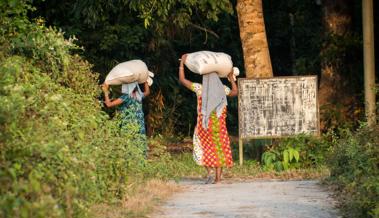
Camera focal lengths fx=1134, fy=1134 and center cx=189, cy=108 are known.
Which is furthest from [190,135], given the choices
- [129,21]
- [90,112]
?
[90,112]

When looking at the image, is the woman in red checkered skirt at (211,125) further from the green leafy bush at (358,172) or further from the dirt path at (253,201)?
the green leafy bush at (358,172)

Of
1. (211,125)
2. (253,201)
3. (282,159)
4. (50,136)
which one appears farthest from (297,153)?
(50,136)

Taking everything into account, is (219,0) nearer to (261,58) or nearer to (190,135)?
(261,58)

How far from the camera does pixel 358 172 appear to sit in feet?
36.5

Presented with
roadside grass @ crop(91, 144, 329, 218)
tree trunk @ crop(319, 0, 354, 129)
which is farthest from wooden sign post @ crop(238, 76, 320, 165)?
tree trunk @ crop(319, 0, 354, 129)

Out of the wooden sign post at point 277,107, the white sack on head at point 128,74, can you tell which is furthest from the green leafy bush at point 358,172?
the wooden sign post at point 277,107

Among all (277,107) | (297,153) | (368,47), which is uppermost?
(368,47)

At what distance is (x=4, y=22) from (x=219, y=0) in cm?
688

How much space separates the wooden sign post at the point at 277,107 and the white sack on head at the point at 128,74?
1.81m

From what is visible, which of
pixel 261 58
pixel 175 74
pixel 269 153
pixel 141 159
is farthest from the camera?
pixel 175 74

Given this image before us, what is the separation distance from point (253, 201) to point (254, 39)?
283 inches

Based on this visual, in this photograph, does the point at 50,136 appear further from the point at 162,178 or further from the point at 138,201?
the point at 162,178

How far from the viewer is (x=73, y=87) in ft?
43.1

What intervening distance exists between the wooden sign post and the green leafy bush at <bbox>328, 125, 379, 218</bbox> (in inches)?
170
